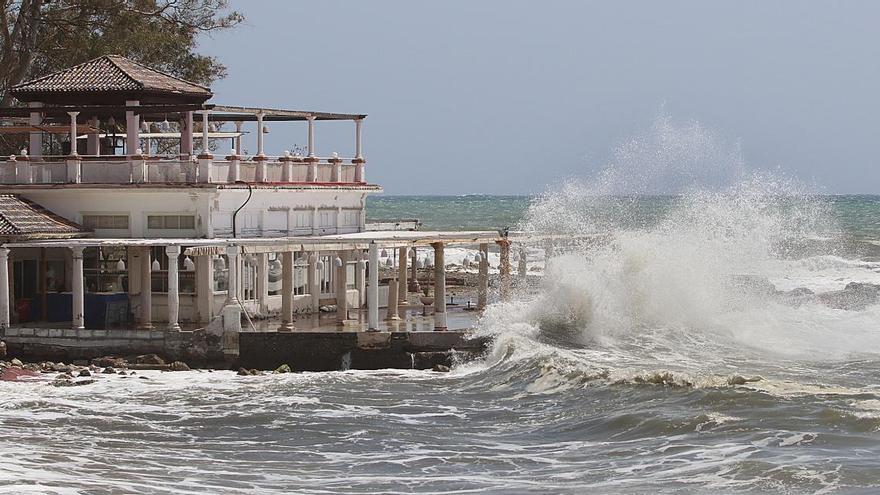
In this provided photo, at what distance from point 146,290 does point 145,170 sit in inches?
113

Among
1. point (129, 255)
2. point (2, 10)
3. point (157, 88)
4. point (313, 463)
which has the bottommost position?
point (313, 463)

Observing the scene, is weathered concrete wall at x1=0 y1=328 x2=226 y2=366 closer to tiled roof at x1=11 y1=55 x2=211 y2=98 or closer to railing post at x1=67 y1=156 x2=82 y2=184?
railing post at x1=67 y1=156 x2=82 y2=184

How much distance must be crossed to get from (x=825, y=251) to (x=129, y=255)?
5216cm

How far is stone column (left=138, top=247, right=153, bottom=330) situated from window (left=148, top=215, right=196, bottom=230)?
1457mm

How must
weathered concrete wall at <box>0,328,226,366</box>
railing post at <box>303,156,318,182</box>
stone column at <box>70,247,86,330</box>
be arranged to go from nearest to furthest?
1. weathered concrete wall at <box>0,328,226,366</box>
2. stone column at <box>70,247,86,330</box>
3. railing post at <box>303,156,318,182</box>

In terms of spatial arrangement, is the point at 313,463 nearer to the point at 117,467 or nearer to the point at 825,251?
the point at 117,467

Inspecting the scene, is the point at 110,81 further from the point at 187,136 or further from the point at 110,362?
the point at 110,362

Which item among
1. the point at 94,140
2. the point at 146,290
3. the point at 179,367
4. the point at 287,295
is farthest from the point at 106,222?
the point at 179,367

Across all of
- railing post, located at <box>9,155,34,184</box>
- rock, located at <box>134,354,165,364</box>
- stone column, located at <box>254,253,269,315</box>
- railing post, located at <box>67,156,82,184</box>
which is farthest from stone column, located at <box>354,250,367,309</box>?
railing post, located at <box>9,155,34,184</box>

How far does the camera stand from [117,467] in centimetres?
2006

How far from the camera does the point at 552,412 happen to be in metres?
24.5

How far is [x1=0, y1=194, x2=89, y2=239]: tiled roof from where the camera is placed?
3058cm

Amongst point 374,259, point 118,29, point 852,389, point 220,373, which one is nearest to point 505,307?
point 374,259

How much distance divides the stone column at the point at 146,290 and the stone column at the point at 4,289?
257 centimetres
